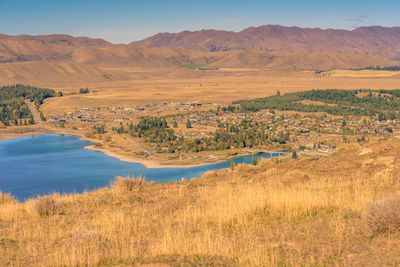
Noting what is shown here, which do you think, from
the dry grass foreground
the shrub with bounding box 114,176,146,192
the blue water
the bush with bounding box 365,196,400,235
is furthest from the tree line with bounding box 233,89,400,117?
the bush with bounding box 365,196,400,235

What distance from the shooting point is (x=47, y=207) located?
1258cm

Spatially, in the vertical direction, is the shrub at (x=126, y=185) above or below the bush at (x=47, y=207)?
below

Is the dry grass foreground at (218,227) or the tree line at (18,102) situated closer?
the dry grass foreground at (218,227)

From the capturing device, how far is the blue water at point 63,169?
6300 cm

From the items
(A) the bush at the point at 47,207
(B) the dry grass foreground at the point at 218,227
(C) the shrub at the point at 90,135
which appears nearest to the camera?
(B) the dry grass foreground at the point at 218,227

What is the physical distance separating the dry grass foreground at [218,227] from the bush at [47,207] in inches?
1.2

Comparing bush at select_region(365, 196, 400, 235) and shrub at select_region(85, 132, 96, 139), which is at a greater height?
bush at select_region(365, 196, 400, 235)

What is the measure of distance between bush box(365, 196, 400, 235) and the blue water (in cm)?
4579

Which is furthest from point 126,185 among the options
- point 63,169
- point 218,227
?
point 63,169

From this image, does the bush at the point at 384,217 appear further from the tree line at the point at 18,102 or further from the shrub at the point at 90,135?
the tree line at the point at 18,102

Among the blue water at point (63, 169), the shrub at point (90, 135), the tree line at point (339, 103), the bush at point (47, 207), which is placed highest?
the bush at point (47, 207)

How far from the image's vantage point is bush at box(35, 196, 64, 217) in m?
12.5

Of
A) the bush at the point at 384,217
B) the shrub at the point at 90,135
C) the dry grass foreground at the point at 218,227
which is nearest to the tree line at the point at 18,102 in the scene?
the shrub at the point at 90,135

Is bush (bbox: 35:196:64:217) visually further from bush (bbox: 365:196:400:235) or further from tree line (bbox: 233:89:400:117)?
tree line (bbox: 233:89:400:117)
